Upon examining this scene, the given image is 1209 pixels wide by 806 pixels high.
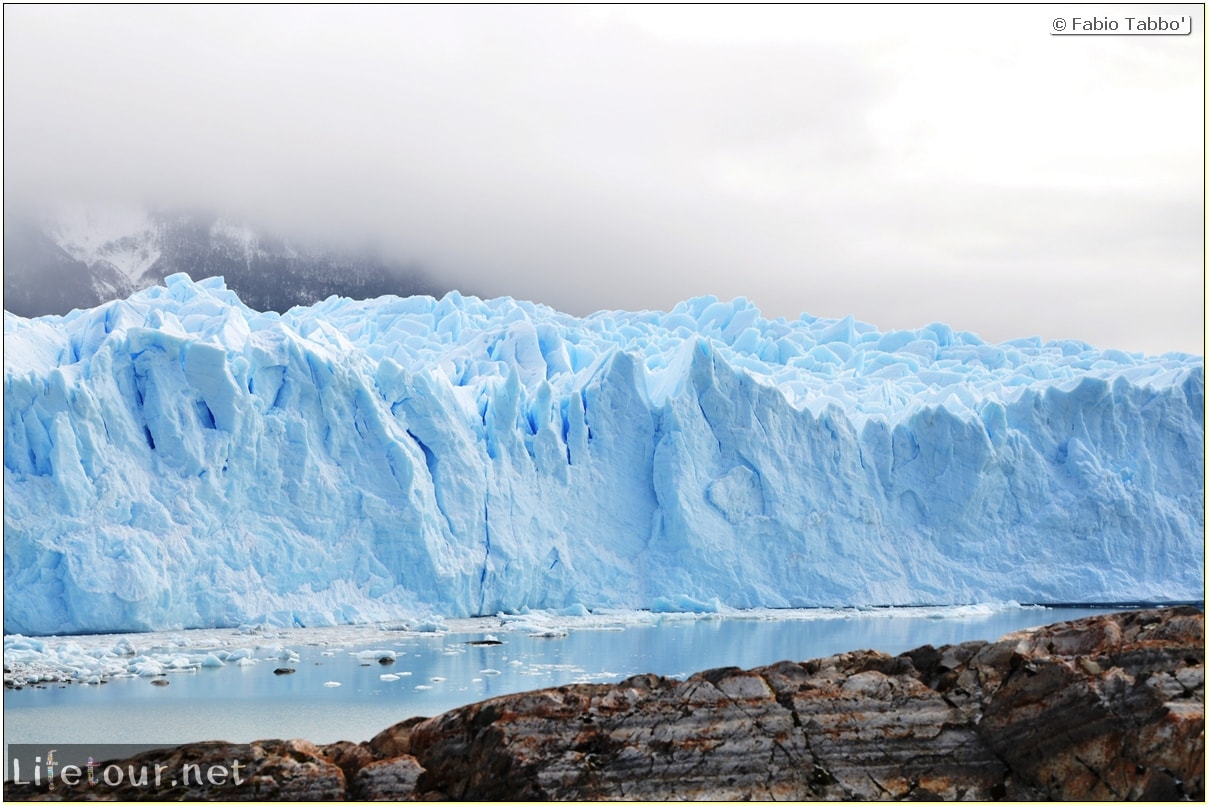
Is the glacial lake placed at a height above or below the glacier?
below

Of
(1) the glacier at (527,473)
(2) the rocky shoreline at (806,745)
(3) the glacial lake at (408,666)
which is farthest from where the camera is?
(1) the glacier at (527,473)

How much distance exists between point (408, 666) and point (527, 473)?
516cm

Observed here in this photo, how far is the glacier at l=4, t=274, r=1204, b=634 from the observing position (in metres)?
11.5

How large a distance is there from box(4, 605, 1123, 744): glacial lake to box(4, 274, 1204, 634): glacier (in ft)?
2.64

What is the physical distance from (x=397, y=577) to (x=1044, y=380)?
423 inches

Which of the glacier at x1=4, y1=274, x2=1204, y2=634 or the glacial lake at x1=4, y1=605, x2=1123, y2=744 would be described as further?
the glacier at x1=4, y1=274, x2=1204, y2=634

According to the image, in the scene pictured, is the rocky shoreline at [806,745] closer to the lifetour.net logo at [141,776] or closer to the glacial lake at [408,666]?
the lifetour.net logo at [141,776]

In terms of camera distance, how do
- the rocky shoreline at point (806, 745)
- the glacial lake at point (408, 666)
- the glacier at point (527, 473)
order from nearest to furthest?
1. the rocky shoreline at point (806, 745)
2. the glacial lake at point (408, 666)
3. the glacier at point (527, 473)

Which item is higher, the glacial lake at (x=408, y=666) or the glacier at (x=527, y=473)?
the glacier at (x=527, y=473)

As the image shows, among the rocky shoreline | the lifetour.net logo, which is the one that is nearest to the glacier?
the lifetour.net logo

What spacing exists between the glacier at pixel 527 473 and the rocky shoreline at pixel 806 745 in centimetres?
726

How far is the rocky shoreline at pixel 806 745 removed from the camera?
14.4ft

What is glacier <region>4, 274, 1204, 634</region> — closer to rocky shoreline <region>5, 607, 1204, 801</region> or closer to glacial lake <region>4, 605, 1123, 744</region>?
→ glacial lake <region>4, 605, 1123, 744</region>

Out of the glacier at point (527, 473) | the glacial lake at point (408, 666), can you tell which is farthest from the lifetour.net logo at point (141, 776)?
the glacier at point (527, 473)
